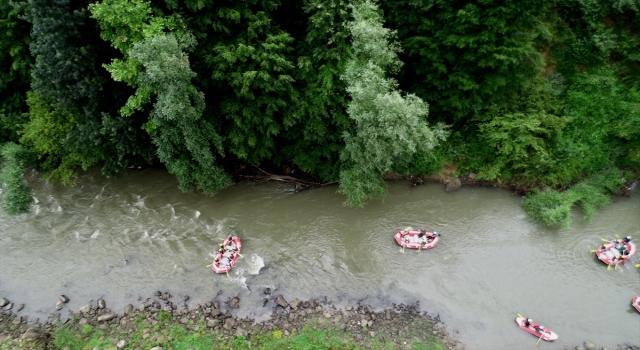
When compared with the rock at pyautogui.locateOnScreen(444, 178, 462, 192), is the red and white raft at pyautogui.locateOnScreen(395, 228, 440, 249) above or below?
below

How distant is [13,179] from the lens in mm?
18062

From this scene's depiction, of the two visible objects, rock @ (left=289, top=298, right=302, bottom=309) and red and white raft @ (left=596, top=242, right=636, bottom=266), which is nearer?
rock @ (left=289, top=298, right=302, bottom=309)

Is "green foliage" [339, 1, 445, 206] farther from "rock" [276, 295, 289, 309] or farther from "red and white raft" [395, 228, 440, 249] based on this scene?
"rock" [276, 295, 289, 309]

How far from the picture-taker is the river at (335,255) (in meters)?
16.3

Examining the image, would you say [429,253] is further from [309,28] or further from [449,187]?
[309,28]

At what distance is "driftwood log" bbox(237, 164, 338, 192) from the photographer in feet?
70.8

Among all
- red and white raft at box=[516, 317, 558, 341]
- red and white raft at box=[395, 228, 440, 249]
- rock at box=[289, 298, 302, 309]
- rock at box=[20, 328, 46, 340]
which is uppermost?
red and white raft at box=[395, 228, 440, 249]

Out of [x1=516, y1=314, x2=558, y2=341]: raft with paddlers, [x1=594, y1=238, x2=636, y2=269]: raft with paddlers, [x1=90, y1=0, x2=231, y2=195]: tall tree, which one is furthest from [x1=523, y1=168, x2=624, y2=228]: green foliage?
[x1=90, y1=0, x2=231, y2=195]: tall tree

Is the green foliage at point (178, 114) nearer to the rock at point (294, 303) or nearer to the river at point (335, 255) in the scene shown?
the river at point (335, 255)

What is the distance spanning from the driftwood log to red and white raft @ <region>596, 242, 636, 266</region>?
1416 centimetres

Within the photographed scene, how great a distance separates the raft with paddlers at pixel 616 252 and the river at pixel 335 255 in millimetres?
388

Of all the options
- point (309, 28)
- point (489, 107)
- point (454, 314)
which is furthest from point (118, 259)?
point (489, 107)

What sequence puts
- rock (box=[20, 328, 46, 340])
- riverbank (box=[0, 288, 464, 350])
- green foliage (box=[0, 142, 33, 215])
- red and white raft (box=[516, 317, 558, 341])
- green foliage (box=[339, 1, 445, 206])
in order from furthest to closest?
green foliage (box=[0, 142, 33, 215])
rock (box=[20, 328, 46, 340])
riverbank (box=[0, 288, 464, 350])
red and white raft (box=[516, 317, 558, 341])
green foliage (box=[339, 1, 445, 206])

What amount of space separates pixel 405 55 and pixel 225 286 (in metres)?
15.7
